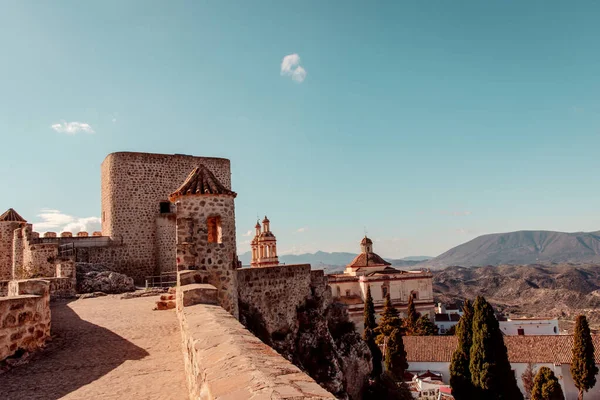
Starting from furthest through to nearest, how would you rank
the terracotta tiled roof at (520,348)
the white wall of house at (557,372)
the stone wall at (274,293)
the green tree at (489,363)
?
1. the terracotta tiled roof at (520,348)
2. the white wall of house at (557,372)
3. the green tree at (489,363)
4. the stone wall at (274,293)

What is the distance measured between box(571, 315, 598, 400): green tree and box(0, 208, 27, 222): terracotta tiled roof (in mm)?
29418

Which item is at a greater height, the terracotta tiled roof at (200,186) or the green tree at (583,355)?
the terracotta tiled roof at (200,186)

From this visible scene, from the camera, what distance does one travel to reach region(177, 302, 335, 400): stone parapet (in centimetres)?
243

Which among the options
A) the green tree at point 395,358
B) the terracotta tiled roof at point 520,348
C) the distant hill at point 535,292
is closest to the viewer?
the green tree at point 395,358

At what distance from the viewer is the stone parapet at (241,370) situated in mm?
2434

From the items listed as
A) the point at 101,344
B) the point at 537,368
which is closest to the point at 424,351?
the point at 537,368

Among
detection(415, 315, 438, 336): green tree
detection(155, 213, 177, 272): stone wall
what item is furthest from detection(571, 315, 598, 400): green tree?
detection(155, 213, 177, 272): stone wall

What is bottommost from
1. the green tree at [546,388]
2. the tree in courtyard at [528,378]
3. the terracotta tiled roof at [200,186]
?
the tree in courtyard at [528,378]

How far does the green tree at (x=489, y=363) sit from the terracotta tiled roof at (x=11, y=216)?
22.6m

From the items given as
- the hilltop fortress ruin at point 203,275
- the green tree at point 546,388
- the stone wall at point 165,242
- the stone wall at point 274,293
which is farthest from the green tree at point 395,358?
the stone wall at point 274,293

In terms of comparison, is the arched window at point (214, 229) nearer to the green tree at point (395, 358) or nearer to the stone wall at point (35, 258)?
the stone wall at point (35, 258)

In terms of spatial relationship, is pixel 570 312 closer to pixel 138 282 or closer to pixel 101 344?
pixel 138 282

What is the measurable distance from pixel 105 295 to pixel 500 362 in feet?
61.1

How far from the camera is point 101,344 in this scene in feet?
23.1
